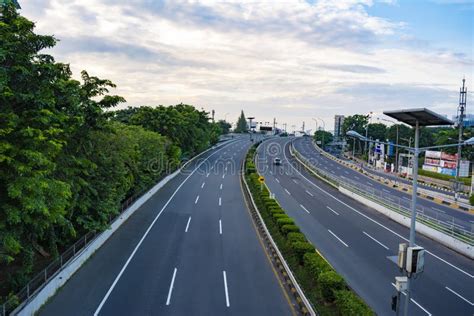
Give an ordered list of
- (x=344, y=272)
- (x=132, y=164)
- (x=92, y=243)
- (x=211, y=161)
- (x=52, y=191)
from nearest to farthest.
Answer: (x=52, y=191), (x=344, y=272), (x=92, y=243), (x=132, y=164), (x=211, y=161)

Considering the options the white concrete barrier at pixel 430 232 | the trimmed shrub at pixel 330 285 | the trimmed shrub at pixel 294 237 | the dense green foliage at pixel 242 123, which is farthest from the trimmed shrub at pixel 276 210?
the dense green foliage at pixel 242 123

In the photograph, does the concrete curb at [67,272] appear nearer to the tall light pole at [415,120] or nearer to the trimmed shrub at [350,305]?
the trimmed shrub at [350,305]

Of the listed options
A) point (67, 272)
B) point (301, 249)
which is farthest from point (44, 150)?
point (301, 249)

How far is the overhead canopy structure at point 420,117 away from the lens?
1295 centimetres

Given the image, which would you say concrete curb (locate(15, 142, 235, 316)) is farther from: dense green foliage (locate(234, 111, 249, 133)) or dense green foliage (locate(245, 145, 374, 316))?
dense green foliage (locate(234, 111, 249, 133))

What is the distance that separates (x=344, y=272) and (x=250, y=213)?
13.5 m

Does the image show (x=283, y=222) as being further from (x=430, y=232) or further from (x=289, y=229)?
(x=430, y=232)

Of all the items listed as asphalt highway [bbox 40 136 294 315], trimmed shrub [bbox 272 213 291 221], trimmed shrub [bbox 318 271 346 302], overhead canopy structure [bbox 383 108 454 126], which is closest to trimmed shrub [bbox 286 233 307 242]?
asphalt highway [bbox 40 136 294 315]

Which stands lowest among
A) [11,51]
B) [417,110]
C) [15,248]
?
[15,248]

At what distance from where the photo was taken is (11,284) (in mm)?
15984

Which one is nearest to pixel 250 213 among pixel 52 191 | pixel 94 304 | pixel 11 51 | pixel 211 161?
pixel 94 304

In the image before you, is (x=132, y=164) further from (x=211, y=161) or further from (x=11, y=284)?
(x=211, y=161)

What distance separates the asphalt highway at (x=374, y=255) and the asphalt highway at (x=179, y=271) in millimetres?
3774

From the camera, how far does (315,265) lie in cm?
1695
